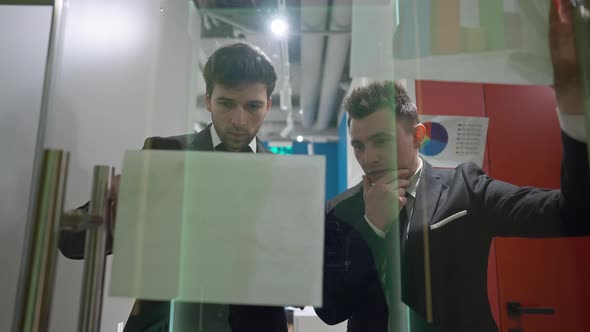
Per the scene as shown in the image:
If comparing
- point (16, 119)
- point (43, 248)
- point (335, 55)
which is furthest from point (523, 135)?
point (16, 119)

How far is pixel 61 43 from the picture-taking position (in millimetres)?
661

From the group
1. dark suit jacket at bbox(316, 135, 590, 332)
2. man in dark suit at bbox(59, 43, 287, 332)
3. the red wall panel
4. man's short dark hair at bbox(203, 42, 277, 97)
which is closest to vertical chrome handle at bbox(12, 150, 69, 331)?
man in dark suit at bbox(59, 43, 287, 332)

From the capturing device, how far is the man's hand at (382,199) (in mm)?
678

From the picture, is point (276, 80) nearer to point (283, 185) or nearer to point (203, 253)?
point (283, 185)

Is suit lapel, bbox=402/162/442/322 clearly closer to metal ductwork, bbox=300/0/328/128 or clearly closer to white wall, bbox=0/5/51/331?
metal ductwork, bbox=300/0/328/128

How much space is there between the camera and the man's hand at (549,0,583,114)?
0.69 m

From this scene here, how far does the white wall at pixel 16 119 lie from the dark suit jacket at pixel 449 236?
1.80ft

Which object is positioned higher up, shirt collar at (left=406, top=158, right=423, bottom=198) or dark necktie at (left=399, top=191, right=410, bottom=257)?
shirt collar at (left=406, top=158, right=423, bottom=198)

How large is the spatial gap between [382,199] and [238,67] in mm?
349

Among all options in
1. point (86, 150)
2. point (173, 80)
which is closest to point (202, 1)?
point (173, 80)

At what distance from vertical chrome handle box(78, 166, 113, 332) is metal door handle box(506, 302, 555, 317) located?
0.69m

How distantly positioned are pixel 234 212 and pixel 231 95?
0.21m

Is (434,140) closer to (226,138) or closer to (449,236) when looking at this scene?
(449,236)

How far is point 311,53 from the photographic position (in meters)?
0.75
